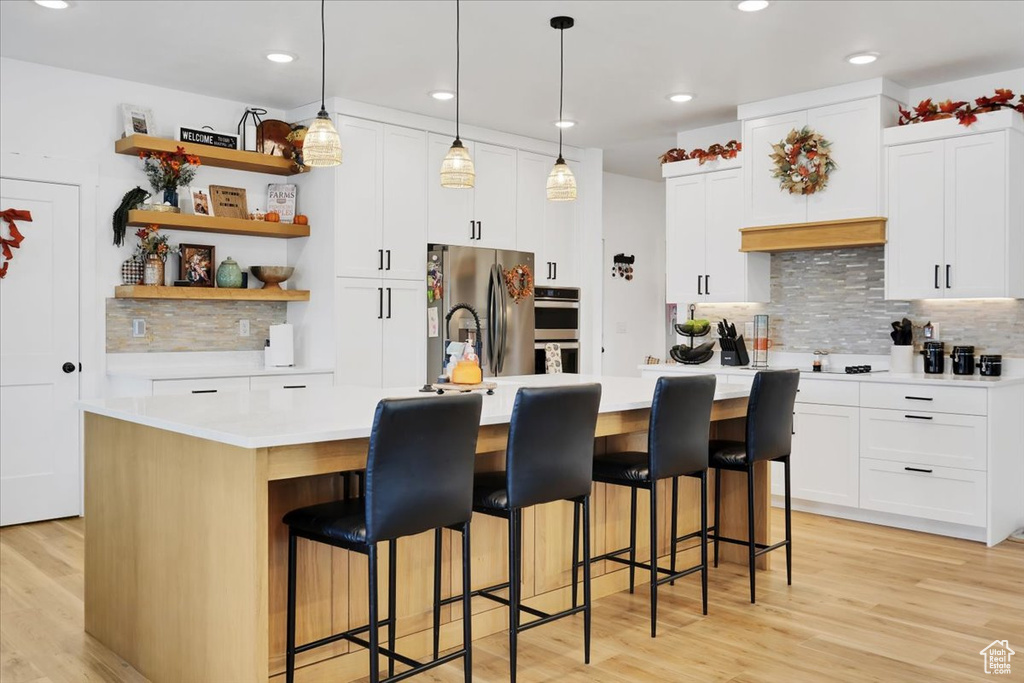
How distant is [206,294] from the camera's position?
5324mm

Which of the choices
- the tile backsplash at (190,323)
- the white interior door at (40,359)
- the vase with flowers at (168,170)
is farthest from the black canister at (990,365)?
the white interior door at (40,359)

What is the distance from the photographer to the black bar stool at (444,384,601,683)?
272 cm

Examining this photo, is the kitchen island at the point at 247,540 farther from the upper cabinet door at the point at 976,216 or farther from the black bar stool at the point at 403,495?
the upper cabinet door at the point at 976,216

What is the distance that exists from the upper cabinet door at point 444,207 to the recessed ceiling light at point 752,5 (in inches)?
106

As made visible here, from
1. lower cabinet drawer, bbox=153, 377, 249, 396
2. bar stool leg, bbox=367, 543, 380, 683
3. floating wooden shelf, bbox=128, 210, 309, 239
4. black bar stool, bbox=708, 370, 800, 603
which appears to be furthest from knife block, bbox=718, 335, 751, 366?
bar stool leg, bbox=367, 543, 380, 683

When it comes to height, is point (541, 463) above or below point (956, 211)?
below

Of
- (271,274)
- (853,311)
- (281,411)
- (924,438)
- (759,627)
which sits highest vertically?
(271,274)

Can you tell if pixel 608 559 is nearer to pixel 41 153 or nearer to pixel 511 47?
pixel 511 47

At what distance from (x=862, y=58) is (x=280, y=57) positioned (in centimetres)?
327

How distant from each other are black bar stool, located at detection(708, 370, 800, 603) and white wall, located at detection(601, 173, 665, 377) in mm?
4834

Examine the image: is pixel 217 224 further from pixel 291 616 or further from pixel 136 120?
pixel 291 616

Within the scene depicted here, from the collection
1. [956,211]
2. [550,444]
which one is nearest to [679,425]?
[550,444]

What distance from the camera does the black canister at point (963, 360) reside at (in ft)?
16.2

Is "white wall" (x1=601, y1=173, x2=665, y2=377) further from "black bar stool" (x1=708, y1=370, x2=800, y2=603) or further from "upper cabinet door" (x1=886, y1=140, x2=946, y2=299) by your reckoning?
"black bar stool" (x1=708, y1=370, x2=800, y2=603)
